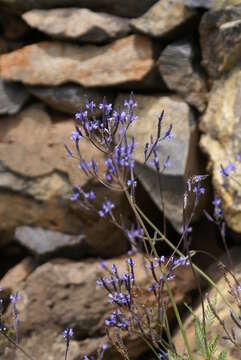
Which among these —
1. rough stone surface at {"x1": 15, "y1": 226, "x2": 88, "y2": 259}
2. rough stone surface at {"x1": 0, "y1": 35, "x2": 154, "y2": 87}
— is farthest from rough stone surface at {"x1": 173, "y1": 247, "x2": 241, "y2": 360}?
rough stone surface at {"x1": 0, "y1": 35, "x2": 154, "y2": 87}

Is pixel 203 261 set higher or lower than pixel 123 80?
lower

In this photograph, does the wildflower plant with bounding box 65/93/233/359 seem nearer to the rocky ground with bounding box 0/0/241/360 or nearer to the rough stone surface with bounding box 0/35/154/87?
the rocky ground with bounding box 0/0/241/360

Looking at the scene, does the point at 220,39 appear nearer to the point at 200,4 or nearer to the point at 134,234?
the point at 200,4

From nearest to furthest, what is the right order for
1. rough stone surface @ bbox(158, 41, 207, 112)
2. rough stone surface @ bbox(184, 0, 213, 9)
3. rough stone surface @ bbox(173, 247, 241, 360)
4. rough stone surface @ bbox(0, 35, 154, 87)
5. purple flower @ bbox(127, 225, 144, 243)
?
purple flower @ bbox(127, 225, 144, 243), rough stone surface @ bbox(173, 247, 241, 360), rough stone surface @ bbox(184, 0, 213, 9), rough stone surface @ bbox(158, 41, 207, 112), rough stone surface @ bbox(0, 35, 154, 87)

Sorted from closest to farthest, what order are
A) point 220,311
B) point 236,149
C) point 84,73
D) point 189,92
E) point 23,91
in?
point 220,311
point 236,149
point 189,92
point 84,73
point 23,91

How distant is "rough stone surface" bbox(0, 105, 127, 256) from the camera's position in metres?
3.16

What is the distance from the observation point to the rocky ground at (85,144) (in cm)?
288

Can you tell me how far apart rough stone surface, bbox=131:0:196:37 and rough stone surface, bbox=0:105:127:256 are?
674mm

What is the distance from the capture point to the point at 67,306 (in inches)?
116

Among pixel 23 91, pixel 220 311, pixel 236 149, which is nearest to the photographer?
pixel 220 311

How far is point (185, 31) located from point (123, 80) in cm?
41

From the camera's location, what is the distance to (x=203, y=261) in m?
3.15

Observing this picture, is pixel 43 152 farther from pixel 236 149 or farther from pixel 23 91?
pixel 236 149

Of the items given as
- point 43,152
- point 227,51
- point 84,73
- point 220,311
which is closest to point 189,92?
point 227,51
